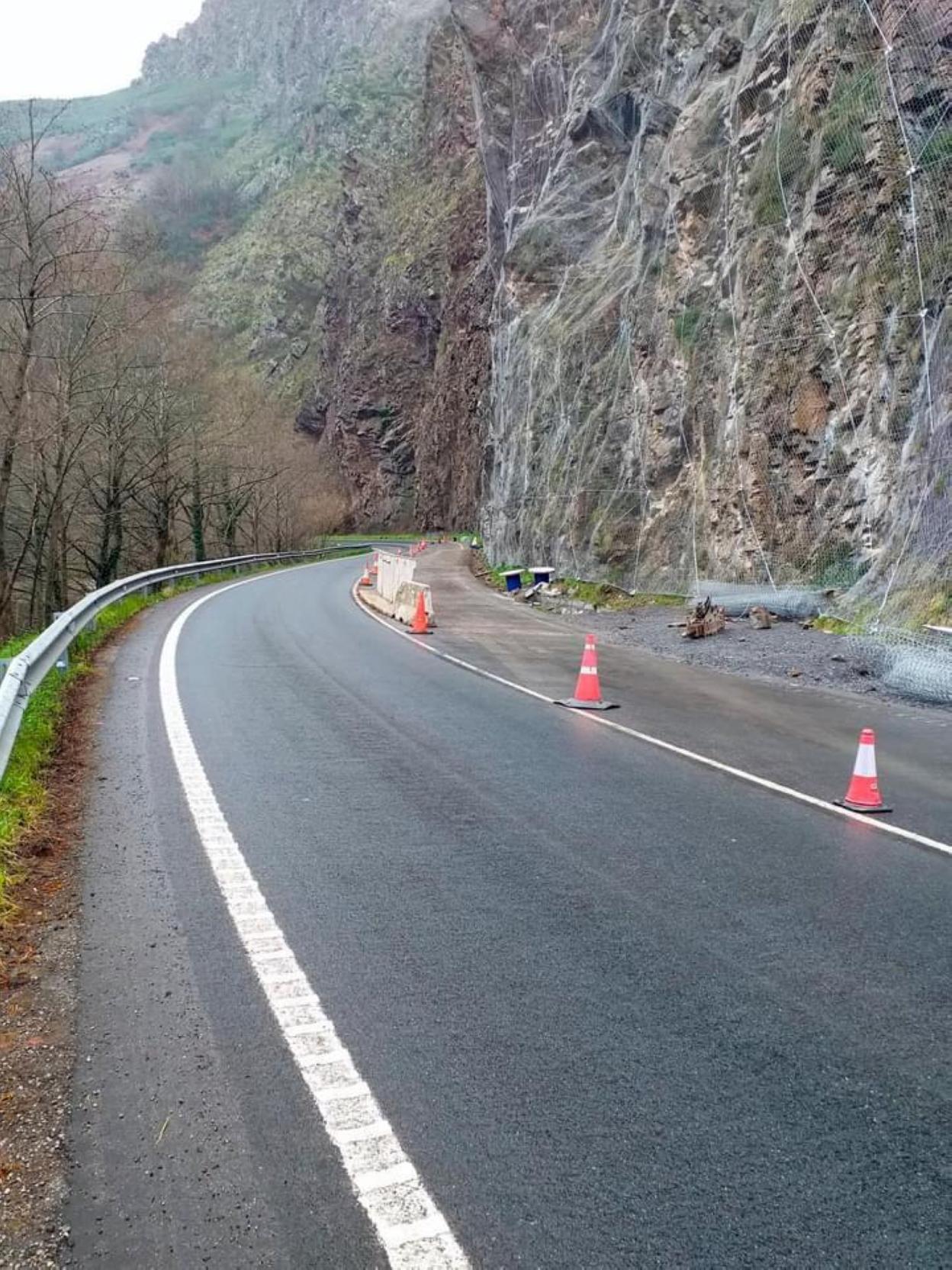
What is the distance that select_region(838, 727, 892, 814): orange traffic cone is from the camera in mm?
6793

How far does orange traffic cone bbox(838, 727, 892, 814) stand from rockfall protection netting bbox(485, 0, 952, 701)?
549 centimetres

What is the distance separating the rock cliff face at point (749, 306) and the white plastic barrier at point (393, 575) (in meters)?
5.25

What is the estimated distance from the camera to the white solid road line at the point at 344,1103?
2.49m

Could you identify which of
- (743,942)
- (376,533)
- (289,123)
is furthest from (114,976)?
(289,123)

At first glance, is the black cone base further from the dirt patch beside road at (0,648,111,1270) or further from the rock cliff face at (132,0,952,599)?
the dirt patch beside road at (0,648,111,1270)

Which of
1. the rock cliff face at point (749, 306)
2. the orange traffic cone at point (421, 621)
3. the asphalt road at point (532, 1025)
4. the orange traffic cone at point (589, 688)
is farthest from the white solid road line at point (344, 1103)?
the orange traffic cone at point (421, 621)

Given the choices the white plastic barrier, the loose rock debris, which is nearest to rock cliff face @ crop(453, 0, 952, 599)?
the loose rock debris

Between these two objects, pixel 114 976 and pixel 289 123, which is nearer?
pixel 114 976

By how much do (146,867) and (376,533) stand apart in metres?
80.1

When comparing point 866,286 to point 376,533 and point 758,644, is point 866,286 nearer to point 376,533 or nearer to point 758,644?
point 758,644

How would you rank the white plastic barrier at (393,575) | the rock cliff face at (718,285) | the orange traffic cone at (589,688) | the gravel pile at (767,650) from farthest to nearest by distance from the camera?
the white plastic barrier at (393,575), the rock cliff face at (718,285), the gravel pile at (767,650), the orange traffic cone at (589,688)

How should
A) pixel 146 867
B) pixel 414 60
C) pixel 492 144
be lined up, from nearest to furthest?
pixel 146 867, pixel 492 144, pixel 414 60

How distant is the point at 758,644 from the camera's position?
609 inches

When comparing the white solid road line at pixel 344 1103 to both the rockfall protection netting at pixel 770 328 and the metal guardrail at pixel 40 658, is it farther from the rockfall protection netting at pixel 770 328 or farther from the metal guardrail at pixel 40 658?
the rockfall protection netting at pixel 770 328
